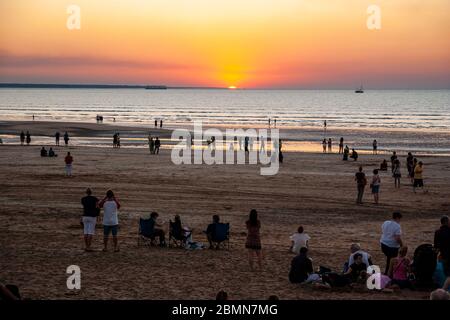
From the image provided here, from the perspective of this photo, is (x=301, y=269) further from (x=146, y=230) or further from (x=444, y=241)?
(x=146, y=230)

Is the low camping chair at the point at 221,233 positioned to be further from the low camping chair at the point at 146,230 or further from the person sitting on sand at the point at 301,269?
the person sitting on sand at the point at 301,269

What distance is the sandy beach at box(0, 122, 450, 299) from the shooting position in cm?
1178

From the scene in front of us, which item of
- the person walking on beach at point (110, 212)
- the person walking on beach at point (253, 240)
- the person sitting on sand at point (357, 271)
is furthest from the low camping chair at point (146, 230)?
the person sitting on sand at point (357, 271)

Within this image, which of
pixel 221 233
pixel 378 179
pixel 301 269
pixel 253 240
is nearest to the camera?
pixel 301 269

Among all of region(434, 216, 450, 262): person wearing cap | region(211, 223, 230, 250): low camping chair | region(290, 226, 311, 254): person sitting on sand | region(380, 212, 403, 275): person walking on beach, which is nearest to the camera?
region(434, 216, 450, 262): person wearing cap

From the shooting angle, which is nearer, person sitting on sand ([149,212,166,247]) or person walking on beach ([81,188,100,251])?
person walking on beach ([81,188,100,251])

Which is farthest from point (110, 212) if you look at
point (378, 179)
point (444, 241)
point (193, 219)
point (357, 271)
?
point (378, 179)

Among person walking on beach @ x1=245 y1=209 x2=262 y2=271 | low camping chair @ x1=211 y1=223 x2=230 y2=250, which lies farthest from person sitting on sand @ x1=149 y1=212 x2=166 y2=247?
person walking on beach @ x1=245 y1=209 x2=262 y2=271

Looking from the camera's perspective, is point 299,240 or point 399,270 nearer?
point 399,270

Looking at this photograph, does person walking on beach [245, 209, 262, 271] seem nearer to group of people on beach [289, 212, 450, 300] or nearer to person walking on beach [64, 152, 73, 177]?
group of people on beach [289, 212, 450, 300]

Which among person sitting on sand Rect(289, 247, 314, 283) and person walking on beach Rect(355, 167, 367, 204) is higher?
person walking on beach Rect(355, 167, 367, 204)

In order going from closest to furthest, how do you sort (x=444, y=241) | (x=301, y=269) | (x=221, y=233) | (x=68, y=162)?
1. (x=444, y=241)
2. (x=301, y=269)
3. (x=221, y=233)
4. (x=68, y=162)

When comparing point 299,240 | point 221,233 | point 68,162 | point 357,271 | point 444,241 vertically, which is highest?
point 68,162

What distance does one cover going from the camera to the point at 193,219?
18.9m
